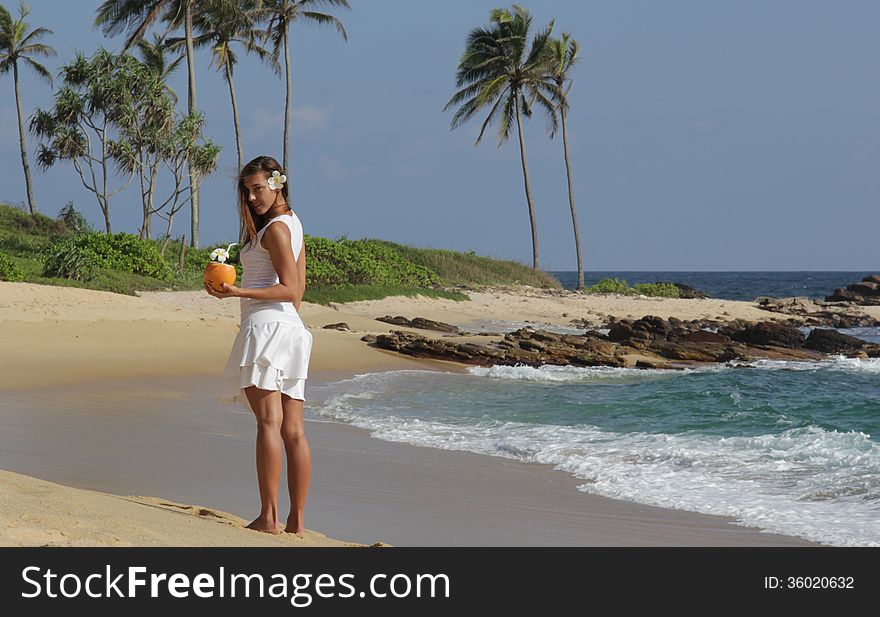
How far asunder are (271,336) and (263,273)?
0.30 meters

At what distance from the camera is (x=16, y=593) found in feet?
10.1

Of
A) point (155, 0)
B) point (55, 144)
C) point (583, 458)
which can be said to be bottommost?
point (583, 458)

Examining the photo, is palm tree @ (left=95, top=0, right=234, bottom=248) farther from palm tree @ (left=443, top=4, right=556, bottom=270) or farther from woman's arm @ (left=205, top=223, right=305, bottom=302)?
woman's arm @ (left=205, top=223, right=305, bottom=302)

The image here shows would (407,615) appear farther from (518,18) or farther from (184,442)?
(518,18)

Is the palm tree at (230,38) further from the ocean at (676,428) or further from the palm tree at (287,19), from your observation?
the ocean at (676,428)

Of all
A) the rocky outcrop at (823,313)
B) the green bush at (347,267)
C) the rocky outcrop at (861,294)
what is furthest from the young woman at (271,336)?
the rocky outcrop at (861,294)

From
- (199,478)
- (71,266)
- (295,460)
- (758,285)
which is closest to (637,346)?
(71,266)

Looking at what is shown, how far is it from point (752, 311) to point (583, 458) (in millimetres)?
24986

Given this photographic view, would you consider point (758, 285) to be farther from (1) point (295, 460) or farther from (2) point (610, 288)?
(1) point (295, 460)

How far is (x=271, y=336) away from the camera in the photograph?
4.38m

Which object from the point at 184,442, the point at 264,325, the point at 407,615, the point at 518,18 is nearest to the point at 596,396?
the point at 184,442

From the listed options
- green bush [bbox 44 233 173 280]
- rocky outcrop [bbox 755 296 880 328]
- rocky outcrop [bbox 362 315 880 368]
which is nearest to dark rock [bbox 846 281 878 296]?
rocky outcrop [bbox 755 296 880 328]

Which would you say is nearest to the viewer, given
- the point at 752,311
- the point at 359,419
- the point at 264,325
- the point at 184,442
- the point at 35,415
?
the point at 264,325

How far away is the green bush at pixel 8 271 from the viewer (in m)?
19.2
